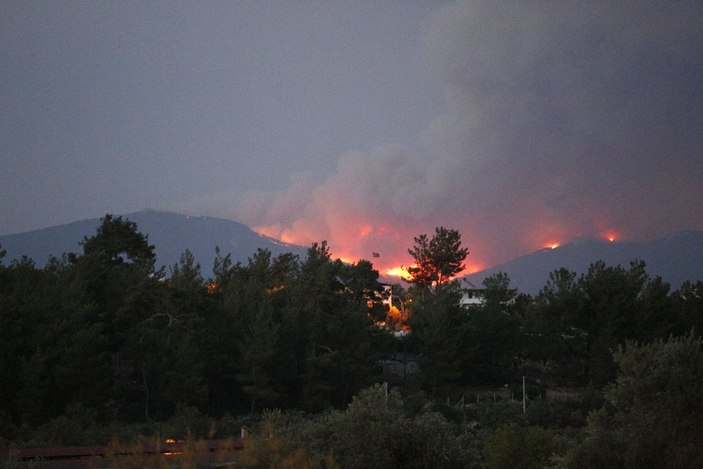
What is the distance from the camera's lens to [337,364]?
47.7 metres

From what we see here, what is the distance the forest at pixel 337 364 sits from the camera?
15.3 metres

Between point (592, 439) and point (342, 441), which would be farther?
point (342, 441)

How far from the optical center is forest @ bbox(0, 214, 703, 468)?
50.3ft

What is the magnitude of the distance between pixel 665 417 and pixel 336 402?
35.5 m

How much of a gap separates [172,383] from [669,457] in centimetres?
3202

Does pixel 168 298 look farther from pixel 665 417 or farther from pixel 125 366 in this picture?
pixel 665 417

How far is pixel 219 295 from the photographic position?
50906 millimetres

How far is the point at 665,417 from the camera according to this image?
14.4 metres

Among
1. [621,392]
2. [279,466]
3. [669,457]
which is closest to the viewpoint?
[279,466]

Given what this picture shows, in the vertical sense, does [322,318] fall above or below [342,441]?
above

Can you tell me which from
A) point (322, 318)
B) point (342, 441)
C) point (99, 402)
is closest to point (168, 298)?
point (99, 402)

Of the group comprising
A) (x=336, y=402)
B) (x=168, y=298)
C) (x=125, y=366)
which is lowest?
(x=336, y=402)

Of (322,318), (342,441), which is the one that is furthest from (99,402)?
(342,441)

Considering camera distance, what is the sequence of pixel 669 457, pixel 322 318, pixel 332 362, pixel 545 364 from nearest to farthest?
pixel 669 457 < pixel 332 362 < pixel 322 318 < pixel 545 364
